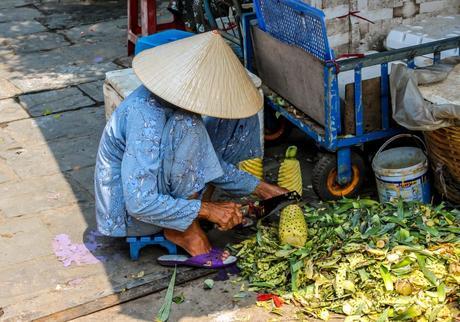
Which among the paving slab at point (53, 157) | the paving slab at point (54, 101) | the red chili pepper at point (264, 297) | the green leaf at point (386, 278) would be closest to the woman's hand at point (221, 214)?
the red chili pepper at point (264, 297)

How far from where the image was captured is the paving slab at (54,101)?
21.6 feet

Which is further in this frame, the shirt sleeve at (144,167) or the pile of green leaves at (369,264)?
the shirt sleeve at (144,167)

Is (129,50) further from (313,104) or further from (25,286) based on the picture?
(25,286)

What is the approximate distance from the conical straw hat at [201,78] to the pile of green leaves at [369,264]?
765 millimetres

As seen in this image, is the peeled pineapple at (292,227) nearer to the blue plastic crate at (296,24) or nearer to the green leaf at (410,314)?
the green leaf at (410,314)

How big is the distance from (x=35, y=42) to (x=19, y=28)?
1.86 feet

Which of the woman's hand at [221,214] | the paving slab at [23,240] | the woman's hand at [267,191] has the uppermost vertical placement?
the woman's hand at [221,214]

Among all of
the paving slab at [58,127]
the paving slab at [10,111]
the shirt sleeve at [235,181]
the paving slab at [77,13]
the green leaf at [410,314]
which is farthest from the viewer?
the paving slab at [77,13]

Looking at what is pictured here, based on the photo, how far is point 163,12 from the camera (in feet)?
29.3

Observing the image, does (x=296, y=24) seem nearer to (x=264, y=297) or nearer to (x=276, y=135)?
(x=276, y=135)

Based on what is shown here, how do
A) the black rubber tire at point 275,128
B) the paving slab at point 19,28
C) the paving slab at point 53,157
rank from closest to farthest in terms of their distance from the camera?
the paving slab at point 53,157 → the black rubber tire at point 275,128 → the paving slab at point 19,28

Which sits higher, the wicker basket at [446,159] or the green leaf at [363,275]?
the wicker basket at [446,159]

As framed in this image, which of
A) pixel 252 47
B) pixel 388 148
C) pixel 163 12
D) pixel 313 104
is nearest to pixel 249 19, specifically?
pixel 252 47

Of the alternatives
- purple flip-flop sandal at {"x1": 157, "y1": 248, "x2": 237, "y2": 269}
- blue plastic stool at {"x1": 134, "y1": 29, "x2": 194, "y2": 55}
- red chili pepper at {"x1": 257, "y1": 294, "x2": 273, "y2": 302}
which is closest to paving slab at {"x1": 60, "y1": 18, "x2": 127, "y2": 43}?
blue plastic stool at {"x1": 134, "y1": 29, "x2": 194, "y2": 55}
